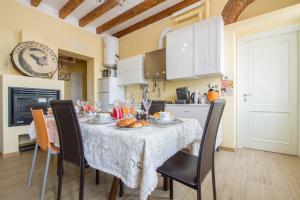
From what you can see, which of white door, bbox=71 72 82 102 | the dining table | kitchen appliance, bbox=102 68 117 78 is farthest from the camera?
white door, bbox=71 72 82 102

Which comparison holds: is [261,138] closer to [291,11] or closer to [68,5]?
[291,11]

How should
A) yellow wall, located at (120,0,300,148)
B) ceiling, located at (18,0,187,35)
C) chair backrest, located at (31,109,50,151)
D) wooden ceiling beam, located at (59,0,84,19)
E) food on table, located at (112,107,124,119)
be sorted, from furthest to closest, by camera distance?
ceiling, located at (18,0,187,35) < wooden ceiling beam, located at (59,0,84,19) < yellow wall, located at (120,0,300,148) < food on table, located at (112,107,124,119) < chair backrest, located at (31,109,50,151)

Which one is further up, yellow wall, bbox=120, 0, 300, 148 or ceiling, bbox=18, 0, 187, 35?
ceiling, bbox=18, 0, 187, 35

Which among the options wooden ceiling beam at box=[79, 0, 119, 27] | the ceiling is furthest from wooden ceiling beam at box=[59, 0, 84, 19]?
wooden ceiling beam at box=[79, 0, 119, 27]

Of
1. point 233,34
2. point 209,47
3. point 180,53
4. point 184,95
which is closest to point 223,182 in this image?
point 184,95

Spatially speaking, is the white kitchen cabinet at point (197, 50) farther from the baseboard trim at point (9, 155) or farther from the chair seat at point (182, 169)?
the baseboard trim at point (9, 155)

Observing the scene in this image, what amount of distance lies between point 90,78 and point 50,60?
128cm

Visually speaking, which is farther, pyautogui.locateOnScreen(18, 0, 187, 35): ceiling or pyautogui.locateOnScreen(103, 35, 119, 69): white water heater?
pyautogui.locateOnScreen(103, 35, 119, 69): white water heater

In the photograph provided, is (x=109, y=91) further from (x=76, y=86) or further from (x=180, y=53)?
(x=76, y=86)

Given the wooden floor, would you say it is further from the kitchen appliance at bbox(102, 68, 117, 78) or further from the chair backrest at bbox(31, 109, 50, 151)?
the kitchen appliance at bbox(102, 68, 117, 78)

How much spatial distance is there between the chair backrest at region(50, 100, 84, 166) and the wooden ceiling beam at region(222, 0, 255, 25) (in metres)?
3.02

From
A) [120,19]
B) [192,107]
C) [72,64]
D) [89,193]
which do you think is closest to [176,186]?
[89,193]

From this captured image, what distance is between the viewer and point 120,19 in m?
3.86

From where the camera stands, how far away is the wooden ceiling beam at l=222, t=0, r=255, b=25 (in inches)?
102
